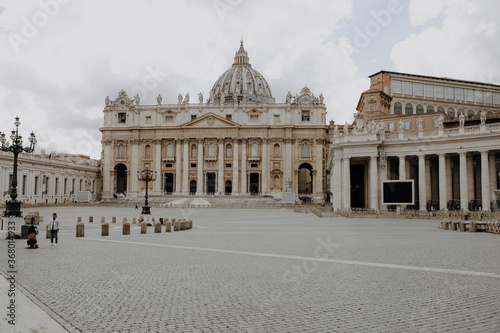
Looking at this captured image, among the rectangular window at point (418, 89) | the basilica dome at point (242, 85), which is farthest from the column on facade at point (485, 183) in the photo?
the basilica dome at point (242, 85)

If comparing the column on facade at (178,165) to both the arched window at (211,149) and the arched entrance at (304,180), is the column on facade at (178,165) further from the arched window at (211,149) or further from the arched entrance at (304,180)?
the arched entrance at (304,180)

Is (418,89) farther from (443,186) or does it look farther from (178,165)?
(178,165)

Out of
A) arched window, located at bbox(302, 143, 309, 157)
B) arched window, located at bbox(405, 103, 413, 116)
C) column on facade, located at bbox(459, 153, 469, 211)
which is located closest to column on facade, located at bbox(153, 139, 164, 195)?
arched window, located at bbox(302, 143, 309, 157)

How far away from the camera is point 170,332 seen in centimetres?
659

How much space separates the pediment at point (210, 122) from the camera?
86.0m

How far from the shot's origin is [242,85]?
12356 cm

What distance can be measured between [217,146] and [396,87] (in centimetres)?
3646

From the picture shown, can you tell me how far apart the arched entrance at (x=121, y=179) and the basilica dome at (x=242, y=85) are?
37706mm

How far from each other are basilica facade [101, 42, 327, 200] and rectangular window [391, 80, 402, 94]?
18293 mm

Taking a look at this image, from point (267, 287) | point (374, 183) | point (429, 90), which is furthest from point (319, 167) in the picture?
point (267, 287)

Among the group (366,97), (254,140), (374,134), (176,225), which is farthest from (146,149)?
(176,225)

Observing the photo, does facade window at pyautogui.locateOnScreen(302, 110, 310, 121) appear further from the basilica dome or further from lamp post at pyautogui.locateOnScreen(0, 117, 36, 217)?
lamp post at pyautogui.locateOnScreen(0, 117, 36, 217)

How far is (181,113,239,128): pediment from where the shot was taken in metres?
86.0

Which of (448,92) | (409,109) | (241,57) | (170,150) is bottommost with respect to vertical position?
(170,150)
